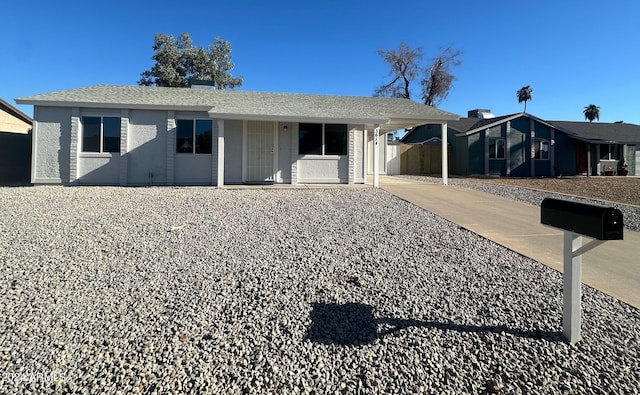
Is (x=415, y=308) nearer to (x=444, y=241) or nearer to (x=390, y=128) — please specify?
(x=444, y=241)

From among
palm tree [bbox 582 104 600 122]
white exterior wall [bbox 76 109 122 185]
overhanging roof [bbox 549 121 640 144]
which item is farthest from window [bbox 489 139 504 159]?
palm tree [bbox 582 104 600 122]

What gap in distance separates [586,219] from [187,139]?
12.2 m

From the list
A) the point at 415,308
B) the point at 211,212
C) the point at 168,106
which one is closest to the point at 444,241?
the point at 415,308

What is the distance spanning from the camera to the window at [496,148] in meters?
21.9

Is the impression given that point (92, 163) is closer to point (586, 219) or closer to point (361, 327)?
point (361, 327)

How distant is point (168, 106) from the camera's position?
11.9m

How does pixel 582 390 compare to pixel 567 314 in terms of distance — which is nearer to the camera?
pixel 582 390

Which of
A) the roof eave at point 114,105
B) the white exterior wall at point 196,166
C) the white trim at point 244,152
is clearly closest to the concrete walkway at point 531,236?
the white trim at point 244,152

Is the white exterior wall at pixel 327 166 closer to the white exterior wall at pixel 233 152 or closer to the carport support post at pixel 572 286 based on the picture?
the white exterior wall at pixel 233 152

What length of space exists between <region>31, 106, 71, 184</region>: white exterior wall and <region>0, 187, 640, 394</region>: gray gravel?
7360 mm

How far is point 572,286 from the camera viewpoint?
8.81ft

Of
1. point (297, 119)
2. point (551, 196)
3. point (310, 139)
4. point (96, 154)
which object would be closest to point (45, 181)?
point (96, 154)

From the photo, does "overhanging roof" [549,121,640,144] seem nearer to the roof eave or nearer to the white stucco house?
the white stucco house

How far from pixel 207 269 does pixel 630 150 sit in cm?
3151
